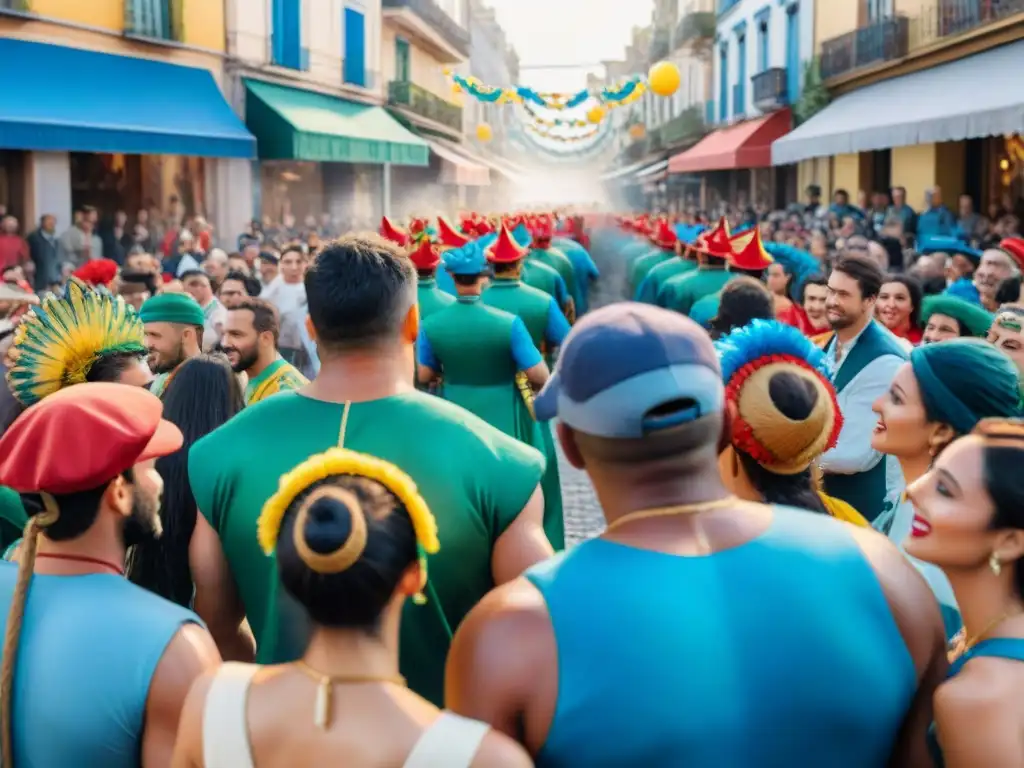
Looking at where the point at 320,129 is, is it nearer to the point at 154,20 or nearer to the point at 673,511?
the point at 154,20

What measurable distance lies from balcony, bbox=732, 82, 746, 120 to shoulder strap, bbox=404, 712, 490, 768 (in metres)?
36.1

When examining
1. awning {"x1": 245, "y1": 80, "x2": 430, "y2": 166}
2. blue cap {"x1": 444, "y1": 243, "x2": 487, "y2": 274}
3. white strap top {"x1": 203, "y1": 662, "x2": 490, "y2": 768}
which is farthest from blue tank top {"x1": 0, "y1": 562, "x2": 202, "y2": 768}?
awning {"x1": 245, "y1": 80, "x2": 430, "y2": 166}

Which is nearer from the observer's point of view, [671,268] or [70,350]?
[70,350]

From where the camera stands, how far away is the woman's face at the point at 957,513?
2.11 meters

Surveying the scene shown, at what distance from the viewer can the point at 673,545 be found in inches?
74.0

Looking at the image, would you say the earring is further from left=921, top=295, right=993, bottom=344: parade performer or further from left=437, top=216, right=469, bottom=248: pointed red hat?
left=437, top=216, right=469, bottom=248: pointed red hat

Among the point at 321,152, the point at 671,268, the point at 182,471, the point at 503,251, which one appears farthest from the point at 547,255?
the point at 182,471

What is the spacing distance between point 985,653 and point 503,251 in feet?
21.9

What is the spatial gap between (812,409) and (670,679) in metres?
1.07

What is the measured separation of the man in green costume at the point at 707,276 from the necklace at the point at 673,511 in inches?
293

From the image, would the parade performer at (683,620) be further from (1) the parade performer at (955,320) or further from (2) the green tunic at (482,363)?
(2) the green tunic at (482,363)

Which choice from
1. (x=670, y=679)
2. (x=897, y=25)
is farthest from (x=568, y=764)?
(x=897, y=25)

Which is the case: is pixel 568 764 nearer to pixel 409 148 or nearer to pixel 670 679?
pixel 670 679

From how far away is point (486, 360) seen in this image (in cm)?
648
